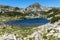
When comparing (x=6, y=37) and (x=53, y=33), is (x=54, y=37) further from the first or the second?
(x=6, y=37)

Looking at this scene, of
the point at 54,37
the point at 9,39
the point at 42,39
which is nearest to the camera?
the point at 9,39

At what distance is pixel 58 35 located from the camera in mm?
37406

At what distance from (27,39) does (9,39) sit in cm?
636

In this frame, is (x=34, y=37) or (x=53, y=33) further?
(x=53, y=33)

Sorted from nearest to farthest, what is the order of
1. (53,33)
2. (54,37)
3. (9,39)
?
(9,39) → (54,37) → (53,33)

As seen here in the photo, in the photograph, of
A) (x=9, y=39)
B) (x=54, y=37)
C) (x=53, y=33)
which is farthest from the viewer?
(x=53, y=33)

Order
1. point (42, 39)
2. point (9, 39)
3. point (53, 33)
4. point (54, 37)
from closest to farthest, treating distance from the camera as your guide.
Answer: point (9, 39), point (42, 39), point (54, 37), point (53, 33)

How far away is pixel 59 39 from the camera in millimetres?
34938

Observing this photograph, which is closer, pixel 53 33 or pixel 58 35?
pixel 58 35

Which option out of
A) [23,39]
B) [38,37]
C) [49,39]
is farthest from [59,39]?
[23,39]

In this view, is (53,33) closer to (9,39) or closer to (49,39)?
(49,39)

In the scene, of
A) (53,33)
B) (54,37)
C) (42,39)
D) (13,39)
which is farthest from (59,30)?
(13,39)

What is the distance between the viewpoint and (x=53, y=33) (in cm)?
3981

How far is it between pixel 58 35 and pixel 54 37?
3.57 feet
